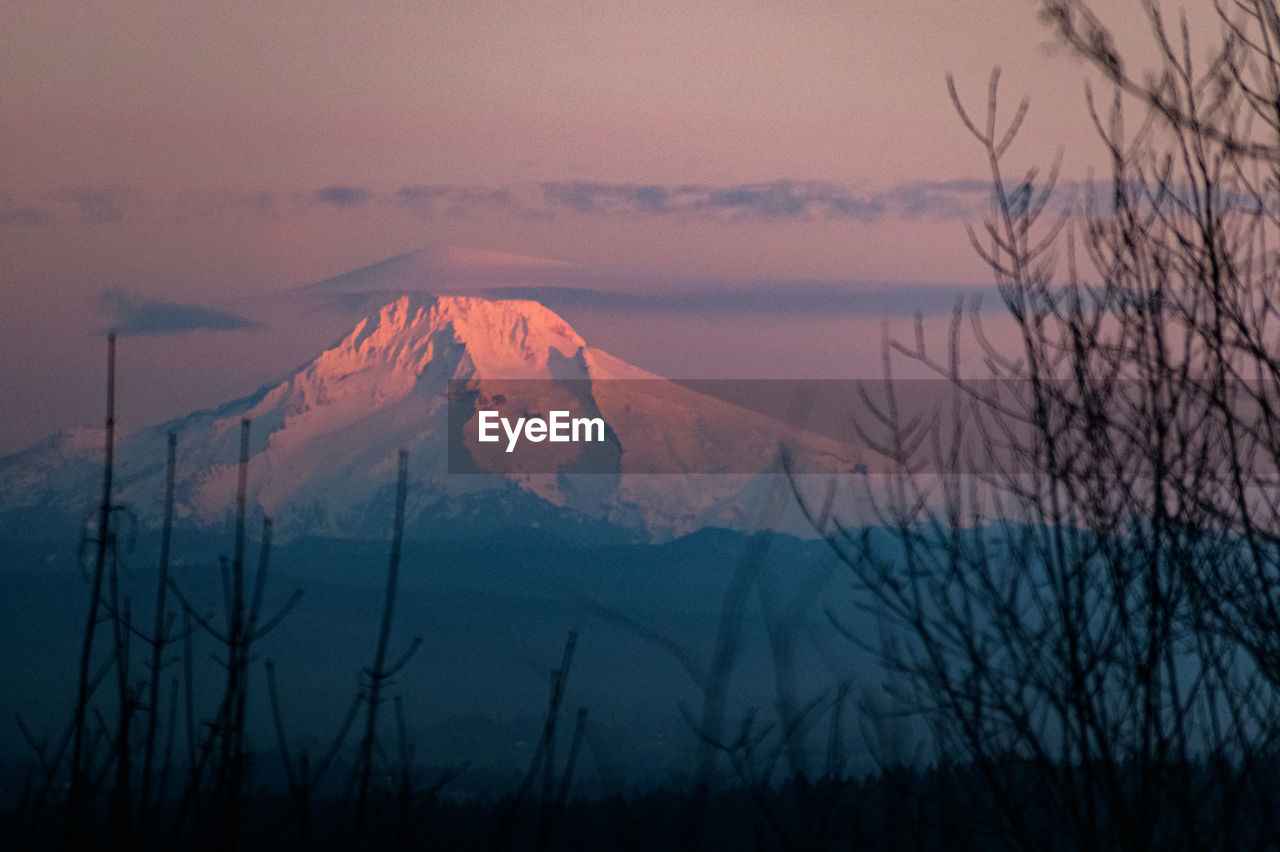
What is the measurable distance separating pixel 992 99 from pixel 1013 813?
2236mm

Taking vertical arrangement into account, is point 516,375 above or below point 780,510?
above

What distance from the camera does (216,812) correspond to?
3.24 metres

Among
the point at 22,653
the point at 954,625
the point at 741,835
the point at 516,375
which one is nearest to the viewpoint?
the point at 954,625

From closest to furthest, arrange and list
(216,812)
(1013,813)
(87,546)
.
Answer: (216,812), (87,546), (1013,813)

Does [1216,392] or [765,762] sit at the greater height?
[1216,392]

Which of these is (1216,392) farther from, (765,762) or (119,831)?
(119,831)

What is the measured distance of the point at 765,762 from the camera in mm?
3773

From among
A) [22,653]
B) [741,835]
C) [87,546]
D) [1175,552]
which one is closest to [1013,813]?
[1175,552]

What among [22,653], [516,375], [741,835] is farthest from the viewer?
[516,375]

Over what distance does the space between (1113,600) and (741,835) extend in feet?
26.9

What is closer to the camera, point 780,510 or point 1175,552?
point 780,510

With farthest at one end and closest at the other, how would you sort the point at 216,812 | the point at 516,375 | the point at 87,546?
the point at 516,375 < the point at 87,546 < the point at 216,812

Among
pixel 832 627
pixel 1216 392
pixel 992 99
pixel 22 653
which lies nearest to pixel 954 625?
pixel 832 627

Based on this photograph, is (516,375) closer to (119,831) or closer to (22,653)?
(22,653)
